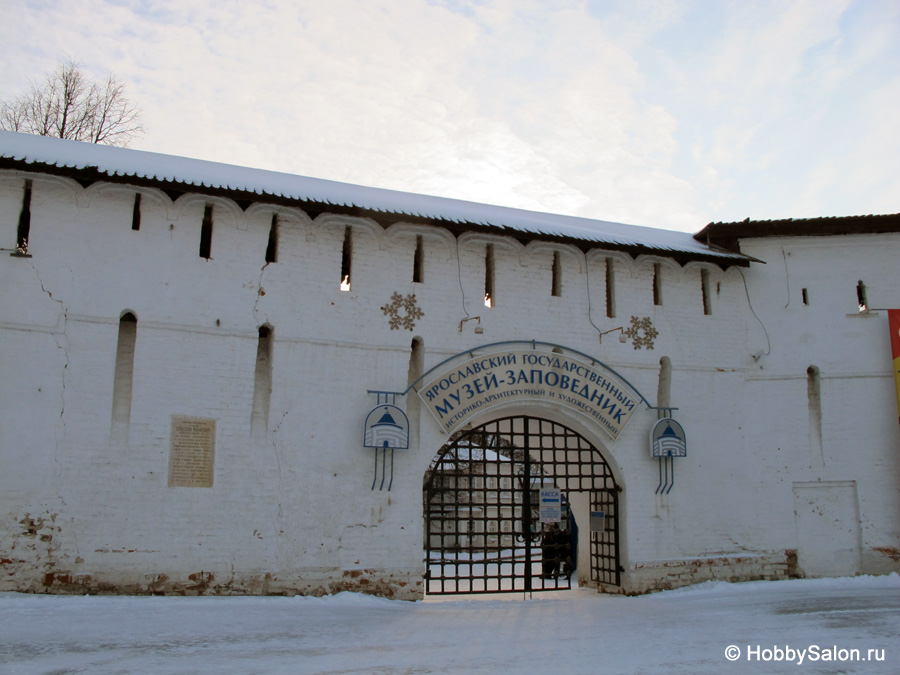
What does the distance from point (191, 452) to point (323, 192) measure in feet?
12.1

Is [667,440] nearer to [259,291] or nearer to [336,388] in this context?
[336,388]

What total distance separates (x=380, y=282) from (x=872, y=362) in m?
7.65

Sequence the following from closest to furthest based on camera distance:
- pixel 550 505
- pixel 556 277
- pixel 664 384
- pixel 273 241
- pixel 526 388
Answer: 1. pixel 273 241
2. pixel 526 388
3. pixel 550 505
4. pixel 556 277
5. pixel 664 384

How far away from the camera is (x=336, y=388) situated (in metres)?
9.06

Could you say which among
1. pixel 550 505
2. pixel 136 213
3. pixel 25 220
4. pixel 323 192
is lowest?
pixel 550 505

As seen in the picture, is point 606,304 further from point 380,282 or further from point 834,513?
point 834,513

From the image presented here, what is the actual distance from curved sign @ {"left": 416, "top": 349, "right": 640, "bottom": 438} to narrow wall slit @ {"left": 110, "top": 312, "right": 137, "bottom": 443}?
341 centimetres

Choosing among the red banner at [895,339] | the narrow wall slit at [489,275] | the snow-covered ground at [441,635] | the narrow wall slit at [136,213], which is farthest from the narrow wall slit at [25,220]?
the red banner at [895,339]

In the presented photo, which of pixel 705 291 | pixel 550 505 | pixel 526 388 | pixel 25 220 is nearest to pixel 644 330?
pixel 705 291

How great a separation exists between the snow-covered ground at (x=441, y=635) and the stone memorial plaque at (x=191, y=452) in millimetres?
1278

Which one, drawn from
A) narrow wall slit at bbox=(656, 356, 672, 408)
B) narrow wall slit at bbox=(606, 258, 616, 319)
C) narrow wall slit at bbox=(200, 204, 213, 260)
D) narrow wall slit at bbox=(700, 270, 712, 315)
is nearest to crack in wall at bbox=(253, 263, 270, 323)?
narrow wall slit at bbox=(200, 204, 213, 260)

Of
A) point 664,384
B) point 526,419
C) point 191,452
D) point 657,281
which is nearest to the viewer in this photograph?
point 191,452

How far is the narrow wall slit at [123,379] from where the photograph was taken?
8156 millimetres

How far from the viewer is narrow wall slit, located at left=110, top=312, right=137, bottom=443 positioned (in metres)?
8.16
